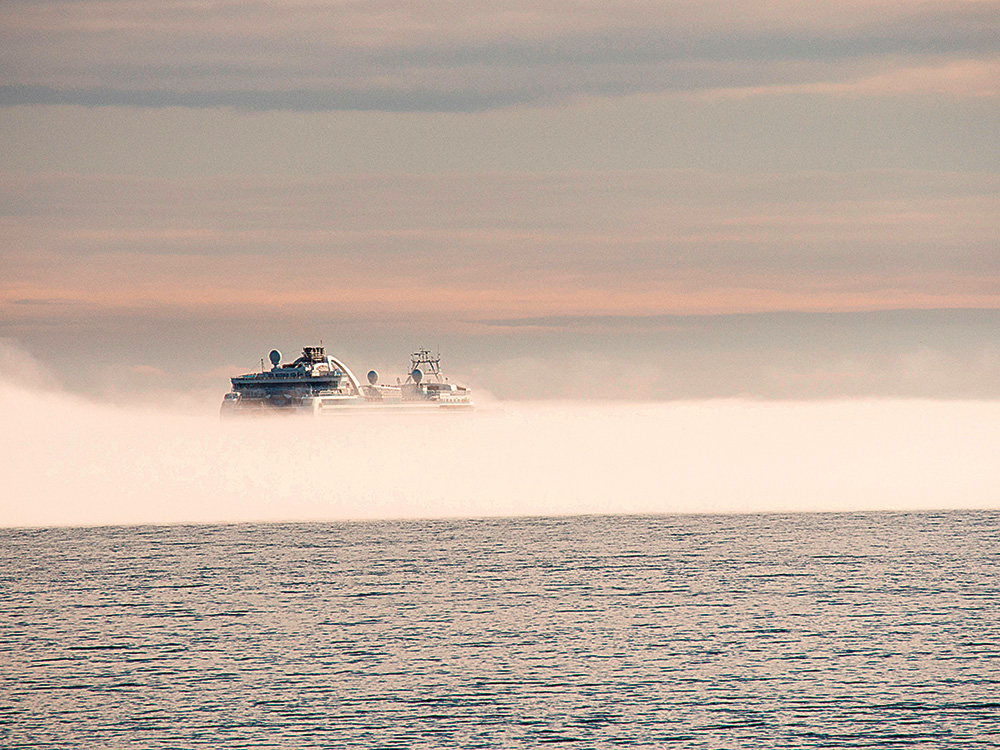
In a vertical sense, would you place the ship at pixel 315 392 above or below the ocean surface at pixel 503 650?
above

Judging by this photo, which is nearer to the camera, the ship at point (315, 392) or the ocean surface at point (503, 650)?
the ocean surface at point (503, 650)

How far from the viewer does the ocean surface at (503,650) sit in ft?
123

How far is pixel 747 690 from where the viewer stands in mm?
42125

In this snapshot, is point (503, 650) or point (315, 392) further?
point (315, 392)

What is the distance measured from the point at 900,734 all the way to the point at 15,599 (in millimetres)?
50932

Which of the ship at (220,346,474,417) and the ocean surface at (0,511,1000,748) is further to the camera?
the ship at (220,346,474,417)

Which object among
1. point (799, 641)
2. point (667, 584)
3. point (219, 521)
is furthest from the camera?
point (219, 521)

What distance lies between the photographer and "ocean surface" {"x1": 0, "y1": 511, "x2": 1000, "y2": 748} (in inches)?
1473

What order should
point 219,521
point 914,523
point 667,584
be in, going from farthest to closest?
point 219,521
point 914,523
point 667,584

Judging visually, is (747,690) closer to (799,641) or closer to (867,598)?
(799,641)

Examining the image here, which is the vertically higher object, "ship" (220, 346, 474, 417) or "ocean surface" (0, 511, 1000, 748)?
"ship" (220, 346, 474, 417)

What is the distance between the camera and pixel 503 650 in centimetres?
5041

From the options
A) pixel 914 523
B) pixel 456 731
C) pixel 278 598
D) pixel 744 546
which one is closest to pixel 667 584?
pixel 278 598

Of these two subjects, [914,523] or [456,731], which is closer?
[456,731]
